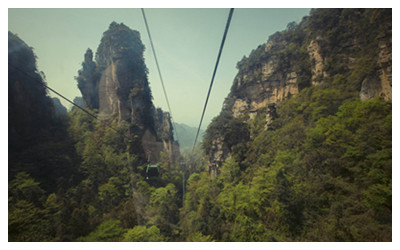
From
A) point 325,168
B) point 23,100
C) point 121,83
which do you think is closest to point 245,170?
point 325,168

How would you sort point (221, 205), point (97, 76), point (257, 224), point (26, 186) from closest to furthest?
point (257, 224)
point (26, 186)
point (221, 205)
point (97, 76)

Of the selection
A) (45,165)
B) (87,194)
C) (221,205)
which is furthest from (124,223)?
(45,165)

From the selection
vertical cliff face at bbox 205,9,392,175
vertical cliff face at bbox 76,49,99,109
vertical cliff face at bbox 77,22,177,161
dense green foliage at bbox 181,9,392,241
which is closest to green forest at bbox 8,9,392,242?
dense green foliage at bbox 181,9,392,241

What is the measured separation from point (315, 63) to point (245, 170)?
55.4 feet

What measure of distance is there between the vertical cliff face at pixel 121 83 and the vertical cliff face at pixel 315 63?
10.8m

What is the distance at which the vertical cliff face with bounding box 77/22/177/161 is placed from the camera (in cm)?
2522

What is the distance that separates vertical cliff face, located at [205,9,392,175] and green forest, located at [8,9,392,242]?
20cm

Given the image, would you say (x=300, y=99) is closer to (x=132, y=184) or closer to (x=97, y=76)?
(x=132, y=184)

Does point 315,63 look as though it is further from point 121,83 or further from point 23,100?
point 23,100

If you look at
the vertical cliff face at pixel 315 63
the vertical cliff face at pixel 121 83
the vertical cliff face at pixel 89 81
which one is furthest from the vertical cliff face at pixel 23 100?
the vertical cliff face at pixel 315 63

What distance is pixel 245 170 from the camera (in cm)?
1870

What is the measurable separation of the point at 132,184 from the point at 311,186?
17743 mm

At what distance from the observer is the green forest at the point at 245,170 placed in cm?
823

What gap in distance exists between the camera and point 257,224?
31.4 ft
